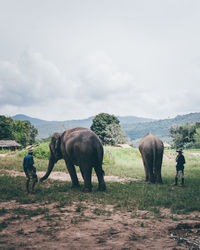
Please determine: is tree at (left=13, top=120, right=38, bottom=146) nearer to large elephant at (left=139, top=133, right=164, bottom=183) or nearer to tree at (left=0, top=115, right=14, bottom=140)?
tree at (left=0, top=115, right=14, bottom=140)

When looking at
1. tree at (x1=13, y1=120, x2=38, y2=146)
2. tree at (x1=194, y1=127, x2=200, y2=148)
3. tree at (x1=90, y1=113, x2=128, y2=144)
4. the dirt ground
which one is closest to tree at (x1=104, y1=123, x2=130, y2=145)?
tree at (x1=90, y1=113, x2=128, y2=144)

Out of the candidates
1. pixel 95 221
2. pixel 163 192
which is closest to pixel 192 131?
pixel 163 192

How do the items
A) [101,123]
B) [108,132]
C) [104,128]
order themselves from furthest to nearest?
1. [104,128]
2. [101,123]
3. [108,132]

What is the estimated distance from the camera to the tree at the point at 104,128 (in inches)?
2602

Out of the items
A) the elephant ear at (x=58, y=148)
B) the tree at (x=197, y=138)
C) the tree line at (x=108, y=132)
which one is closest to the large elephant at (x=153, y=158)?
the elephant ear at (x=58, y=148)

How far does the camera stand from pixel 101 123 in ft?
220

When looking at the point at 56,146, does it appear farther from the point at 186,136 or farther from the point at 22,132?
the point at 186,136

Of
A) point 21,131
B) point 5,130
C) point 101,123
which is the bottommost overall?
point 5,130

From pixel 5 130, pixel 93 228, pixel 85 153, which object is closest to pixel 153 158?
pixel 85 153

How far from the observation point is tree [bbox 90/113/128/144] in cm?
6609

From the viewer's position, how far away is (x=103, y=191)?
33.1ft

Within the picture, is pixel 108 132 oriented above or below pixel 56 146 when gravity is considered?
above

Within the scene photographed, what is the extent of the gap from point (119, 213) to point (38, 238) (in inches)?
107

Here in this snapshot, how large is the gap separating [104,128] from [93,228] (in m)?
61.9
